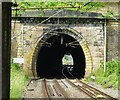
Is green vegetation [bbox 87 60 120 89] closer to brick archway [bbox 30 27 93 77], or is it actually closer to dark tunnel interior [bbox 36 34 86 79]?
brick archway [bbox 30 27 93 77]

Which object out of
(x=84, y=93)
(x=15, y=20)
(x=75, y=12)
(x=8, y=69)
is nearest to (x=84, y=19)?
(x=75, y=12)

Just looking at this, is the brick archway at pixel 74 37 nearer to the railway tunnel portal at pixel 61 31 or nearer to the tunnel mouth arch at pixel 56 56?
the railway tunnel portal at pixel 61 31

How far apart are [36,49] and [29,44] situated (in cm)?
64

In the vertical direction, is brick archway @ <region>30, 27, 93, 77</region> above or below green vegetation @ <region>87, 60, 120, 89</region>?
above

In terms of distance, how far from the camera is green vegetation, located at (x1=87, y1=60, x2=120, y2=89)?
69.0 feet

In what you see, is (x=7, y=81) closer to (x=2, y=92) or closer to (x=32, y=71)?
(x=2, y=92)

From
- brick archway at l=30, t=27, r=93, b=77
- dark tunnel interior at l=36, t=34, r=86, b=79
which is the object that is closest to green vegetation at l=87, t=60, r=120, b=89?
brick archway at l=30, t=27, r=93, b=77

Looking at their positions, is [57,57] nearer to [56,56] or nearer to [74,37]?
[56,56]

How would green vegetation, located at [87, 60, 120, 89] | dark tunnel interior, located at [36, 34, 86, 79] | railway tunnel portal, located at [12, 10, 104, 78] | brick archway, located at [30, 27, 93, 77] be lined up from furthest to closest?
dark tunnel interior, located at [36, 34, 86, 79] < brick archway, located at [30, 27, 93, 77] < railway tunnel portal, located at [12, 10, 104, 78] < green vegetation, located at [87, 60, 120, 89]

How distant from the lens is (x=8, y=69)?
798 centimetres

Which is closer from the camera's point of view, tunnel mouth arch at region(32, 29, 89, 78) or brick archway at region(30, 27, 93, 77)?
brick archway at region(30, 27, 93, 77)

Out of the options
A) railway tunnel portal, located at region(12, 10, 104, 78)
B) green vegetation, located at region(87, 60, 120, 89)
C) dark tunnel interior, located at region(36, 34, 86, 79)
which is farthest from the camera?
dark tunnel interior, located at region(36, 34, 86, 79)

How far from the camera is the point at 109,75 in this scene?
76.7 feet

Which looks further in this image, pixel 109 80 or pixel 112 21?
pixel 112 21
